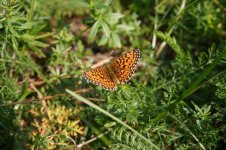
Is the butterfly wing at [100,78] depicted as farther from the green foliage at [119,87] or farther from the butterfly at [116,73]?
the green foliage at [119,87]

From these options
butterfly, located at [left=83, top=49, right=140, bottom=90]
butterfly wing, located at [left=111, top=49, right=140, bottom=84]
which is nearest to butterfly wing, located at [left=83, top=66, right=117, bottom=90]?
butterfly, located at [left=83, top=49, right=140, bottom=90]

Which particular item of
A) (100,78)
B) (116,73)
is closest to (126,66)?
(116,73)

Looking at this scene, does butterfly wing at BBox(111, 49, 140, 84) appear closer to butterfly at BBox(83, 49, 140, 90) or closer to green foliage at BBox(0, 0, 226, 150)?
butterfly at BBox(83, 49, 140, 90)

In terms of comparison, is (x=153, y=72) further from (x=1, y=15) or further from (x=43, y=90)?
(x=1, y=15)

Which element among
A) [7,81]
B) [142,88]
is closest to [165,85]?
[142,88]

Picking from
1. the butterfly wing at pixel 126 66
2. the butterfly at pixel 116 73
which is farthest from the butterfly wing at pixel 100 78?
the butterfly wing at pixel 126 66

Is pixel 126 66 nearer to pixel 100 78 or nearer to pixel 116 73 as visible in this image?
pixel 116 73
